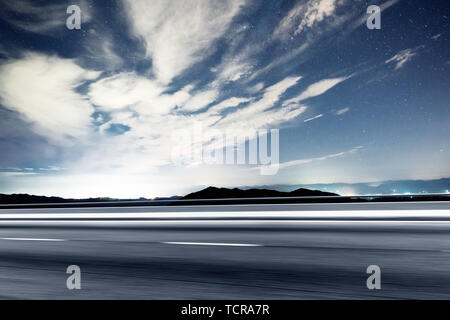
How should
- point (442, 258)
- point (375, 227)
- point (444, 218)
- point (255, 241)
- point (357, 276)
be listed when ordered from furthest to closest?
point (444, 218) → point (375, 227) → point (255, 241) → point (442, 258) → point (357, 276)

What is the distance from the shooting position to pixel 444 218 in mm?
11039

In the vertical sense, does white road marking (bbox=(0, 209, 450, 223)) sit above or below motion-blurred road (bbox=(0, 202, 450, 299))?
above

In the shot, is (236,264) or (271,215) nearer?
(236,264)

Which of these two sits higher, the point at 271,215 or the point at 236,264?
the point at 271,215

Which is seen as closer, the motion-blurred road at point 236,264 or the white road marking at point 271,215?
the motion-blurred road at point 236,264

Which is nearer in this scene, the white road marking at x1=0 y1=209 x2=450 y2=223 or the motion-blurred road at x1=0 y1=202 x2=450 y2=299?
the motion-blurred road at x1=0 y1=202 x2=450 y2=299

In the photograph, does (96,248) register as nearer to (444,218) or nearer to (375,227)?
(375,227)

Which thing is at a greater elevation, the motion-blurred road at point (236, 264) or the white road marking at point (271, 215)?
the white road marking at point (271, 215)

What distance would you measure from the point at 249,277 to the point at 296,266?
91 centimetres
